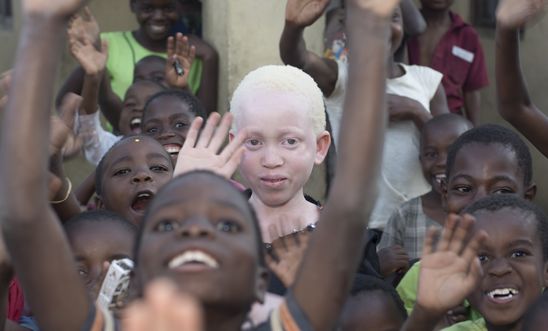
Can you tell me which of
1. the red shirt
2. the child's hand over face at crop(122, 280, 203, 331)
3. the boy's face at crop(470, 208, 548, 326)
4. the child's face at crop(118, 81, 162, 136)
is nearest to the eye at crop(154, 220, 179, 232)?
the child's hand over face at crop(122, 280, 203, 331)

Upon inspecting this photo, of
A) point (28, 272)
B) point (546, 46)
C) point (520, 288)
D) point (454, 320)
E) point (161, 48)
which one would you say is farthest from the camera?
point (546, 46)

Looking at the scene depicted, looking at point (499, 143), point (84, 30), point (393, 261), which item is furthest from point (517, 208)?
point (84, 30)

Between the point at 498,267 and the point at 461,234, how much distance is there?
1.04m

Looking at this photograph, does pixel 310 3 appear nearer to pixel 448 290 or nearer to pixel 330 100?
pixel 330 100

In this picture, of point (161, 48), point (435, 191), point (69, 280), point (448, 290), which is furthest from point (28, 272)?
point (161, 48)

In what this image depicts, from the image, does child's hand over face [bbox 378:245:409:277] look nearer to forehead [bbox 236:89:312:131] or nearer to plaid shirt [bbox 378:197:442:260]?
plaid shirt [bbox 378:197:442:260]

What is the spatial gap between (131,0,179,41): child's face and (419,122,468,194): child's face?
1.63 m

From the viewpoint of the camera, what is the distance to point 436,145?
6336mm

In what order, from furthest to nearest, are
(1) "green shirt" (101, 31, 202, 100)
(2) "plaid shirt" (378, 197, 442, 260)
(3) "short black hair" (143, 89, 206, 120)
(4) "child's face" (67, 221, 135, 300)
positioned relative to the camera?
(1) "green shirt" (101, 31, 202, 100)
(3) "short black hair" (143, 89, 206, 120)
(2) "plaid shirt" (378, 197, 442, 260)
(4) "child's face" (67, 221, 135, 300)

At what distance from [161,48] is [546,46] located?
2.44 metres

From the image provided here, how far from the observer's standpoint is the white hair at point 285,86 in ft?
13.4

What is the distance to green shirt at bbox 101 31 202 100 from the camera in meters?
7.07

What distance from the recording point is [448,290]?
11.4 ft

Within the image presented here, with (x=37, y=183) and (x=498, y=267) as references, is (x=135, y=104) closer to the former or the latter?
(x=498, y=267)
